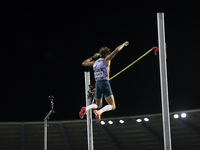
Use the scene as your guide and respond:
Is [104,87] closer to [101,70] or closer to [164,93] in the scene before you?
[101,70]

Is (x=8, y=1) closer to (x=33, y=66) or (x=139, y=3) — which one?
(x=33, y=66)

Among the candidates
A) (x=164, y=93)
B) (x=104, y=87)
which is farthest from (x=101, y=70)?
(x=164, y=93)

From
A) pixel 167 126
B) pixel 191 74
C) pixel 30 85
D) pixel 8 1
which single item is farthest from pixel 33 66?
pixel 167 126

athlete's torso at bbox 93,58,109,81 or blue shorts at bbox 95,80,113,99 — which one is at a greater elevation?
athlete's torso at bbox 93,58,109,81

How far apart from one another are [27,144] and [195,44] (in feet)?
38.9

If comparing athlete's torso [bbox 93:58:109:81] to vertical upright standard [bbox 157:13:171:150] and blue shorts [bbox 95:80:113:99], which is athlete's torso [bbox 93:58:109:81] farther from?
vertical upright standard [bbox 157:13:171:150]

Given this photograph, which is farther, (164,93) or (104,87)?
(104,87)

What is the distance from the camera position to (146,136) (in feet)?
75.7

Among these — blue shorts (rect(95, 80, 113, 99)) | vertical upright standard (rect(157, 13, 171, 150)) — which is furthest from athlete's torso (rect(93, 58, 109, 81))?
vertical upright standard (rect(157, 13, 171, 150))

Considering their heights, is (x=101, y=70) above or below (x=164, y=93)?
above

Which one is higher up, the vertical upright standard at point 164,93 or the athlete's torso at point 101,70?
the athlete's torso at point 101,70

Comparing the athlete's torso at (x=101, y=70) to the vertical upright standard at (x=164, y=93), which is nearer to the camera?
the vertical upright standard at (x=164, y=93)

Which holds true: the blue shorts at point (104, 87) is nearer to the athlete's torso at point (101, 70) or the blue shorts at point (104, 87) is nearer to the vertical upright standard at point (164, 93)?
the athlete's torso at point (101, 70)

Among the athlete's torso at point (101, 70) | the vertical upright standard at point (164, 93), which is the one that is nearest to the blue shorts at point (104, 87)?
the athlete's torso at point (101, 70)
